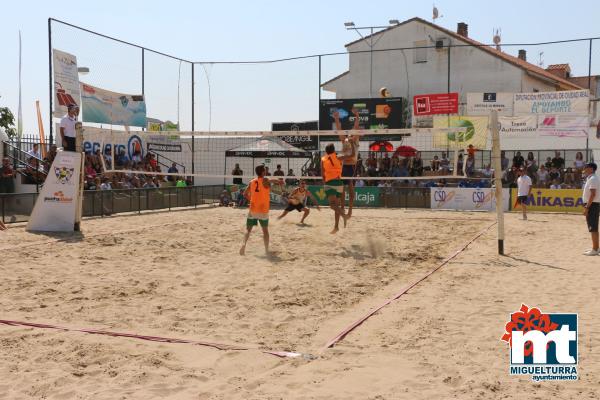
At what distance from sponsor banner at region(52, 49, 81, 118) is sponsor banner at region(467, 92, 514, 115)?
14745 mm

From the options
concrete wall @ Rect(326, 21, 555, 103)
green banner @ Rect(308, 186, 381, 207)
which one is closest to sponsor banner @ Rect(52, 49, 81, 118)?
green banner @ Rect(308, 186, 381, 207)

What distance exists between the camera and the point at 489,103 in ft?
76.3

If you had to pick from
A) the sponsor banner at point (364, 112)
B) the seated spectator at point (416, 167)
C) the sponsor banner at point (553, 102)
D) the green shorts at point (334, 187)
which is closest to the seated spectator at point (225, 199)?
the sponsor banner at point (364, 112)

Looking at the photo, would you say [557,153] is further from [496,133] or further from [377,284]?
[377,284]

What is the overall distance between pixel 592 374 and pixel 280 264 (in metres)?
5.08

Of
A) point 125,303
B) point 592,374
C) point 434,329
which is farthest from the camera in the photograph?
point 125,303

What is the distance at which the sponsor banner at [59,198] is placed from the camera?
12.1 m

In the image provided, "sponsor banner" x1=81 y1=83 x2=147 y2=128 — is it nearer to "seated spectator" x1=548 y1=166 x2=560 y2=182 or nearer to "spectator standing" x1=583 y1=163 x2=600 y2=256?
"seated spectator" x1=548 y1=166 x2=560 y2=182

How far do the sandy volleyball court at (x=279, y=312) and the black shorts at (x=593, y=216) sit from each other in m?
0.60

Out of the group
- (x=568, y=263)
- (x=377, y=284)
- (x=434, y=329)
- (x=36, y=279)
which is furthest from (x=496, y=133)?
(x=36, y=279)

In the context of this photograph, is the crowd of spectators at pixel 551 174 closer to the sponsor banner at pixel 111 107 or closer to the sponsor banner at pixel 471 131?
the sponsor banner at pixel 471 131

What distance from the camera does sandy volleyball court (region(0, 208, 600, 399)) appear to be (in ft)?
12.7

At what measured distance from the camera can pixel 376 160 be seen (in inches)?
907

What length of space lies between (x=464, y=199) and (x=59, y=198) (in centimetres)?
1328
